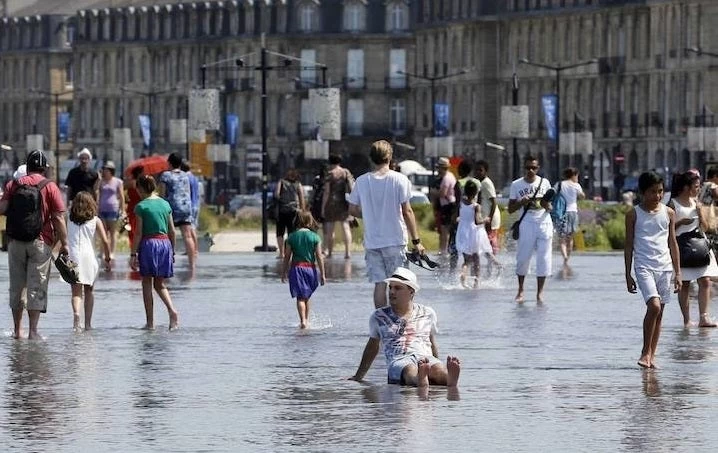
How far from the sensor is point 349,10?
16712 cm

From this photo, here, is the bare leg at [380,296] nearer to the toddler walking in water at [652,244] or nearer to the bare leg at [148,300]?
the toddler walking in water at [652,244]

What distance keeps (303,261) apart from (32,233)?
2.78 metres

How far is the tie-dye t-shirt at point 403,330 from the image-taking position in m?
19.5

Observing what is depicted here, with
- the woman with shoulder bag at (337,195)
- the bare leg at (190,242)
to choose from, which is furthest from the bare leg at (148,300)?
the woman with shoulder bag at (337,195)

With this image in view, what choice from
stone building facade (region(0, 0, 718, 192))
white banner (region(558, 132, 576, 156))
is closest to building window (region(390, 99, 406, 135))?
stone building facade (region(0, 0, 718, 192))

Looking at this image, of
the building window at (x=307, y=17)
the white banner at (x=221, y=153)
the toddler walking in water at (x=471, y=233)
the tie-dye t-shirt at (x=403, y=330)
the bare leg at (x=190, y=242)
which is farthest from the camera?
the building window at (x=307, y=17)

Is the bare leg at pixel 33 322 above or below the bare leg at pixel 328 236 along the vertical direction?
above

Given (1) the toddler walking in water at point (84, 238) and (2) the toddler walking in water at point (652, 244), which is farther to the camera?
(1) the toddler walking in water at point (84, 238)

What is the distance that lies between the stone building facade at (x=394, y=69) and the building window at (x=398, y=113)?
0.34ft

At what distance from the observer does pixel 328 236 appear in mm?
42219

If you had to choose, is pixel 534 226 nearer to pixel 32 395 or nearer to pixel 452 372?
pixel 452 372

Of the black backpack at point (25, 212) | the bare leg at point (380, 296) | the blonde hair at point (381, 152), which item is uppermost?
the blonde hair at point (381, 152)

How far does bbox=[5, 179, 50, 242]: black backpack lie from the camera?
23.9 metres

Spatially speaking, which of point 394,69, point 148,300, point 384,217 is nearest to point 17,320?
point 148,300
